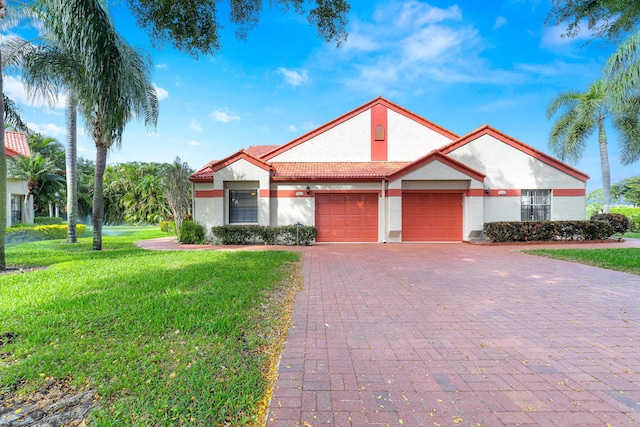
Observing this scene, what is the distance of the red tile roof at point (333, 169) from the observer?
14258 mm

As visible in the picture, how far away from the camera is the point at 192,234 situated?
46.5ft

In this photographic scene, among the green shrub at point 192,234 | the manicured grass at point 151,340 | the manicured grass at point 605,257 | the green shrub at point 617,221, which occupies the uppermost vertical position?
the green shrub at point 617,221

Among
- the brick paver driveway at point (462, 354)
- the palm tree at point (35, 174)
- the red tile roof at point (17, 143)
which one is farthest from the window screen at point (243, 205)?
the red tile roof at point (17, 143)

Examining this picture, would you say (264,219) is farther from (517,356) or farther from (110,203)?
(110,203)

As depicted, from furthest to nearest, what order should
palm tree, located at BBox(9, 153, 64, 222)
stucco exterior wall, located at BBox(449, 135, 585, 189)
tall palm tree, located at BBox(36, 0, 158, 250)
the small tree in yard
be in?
palm tree, located at BBox(9, 153, 64, 222) → the small tree in yard → stucco exterior wall, located at BBox(449, 135, 585, 189) → tall palm tree, located at BBox(36, 0, 158, 250)

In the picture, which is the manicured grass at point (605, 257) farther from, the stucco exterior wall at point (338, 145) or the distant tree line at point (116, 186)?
the distant tree line at point (116, 186)

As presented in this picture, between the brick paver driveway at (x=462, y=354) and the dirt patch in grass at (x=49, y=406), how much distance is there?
1.59 metres

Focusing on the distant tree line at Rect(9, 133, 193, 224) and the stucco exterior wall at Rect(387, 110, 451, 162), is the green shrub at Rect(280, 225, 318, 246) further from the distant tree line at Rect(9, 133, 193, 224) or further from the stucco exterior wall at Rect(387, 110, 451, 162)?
the distant tree line at Rect(9, 133, 193, 224)

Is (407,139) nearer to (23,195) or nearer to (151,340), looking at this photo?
(151,340)

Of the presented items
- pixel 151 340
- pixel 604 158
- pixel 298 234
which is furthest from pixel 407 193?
pixel 604 158

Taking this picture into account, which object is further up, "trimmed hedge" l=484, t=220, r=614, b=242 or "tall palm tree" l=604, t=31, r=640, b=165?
"tall palm tree" l=604, t=31, r=640, b=165

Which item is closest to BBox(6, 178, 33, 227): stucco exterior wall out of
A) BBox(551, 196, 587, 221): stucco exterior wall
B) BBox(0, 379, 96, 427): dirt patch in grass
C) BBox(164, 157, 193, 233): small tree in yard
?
BBox(164, 157, 193, 233): small tree in yard

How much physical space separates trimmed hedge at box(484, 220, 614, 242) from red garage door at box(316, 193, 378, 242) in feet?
18.7

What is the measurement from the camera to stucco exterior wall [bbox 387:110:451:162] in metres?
16.3
